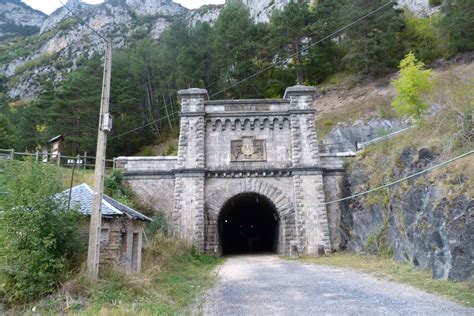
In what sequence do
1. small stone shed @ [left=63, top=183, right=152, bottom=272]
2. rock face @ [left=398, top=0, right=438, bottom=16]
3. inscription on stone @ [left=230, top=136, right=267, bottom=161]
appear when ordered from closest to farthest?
small stone shed @ [left=63, top=183, right=152, bottom=272], inscription on stone @ [left=230, top=136, right=267, bottom=161], rock face @ [left=398, top=0, right=438, bottom=16]

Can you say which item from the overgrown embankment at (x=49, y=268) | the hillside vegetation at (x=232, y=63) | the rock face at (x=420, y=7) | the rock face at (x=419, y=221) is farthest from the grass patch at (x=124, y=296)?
the rock face at (x=420, y=7)

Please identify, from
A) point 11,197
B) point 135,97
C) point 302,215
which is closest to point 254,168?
point 302,215

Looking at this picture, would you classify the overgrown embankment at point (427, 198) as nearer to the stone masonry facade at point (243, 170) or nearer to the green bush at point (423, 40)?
the stone masonry facade at point (243, 170)

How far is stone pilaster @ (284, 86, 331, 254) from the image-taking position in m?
18.5

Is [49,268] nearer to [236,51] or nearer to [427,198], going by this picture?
[427,198]

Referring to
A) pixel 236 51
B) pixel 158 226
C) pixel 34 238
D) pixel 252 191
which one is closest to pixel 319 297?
pixel 34 238

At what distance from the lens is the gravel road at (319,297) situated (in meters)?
6.96

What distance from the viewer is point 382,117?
83.3ft

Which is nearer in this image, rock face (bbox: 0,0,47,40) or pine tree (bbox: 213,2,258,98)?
pine tree (bbox: 213,2,258,98)

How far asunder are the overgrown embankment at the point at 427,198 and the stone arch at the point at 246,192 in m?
3.08

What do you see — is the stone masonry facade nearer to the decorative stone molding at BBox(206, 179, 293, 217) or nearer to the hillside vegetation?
the decorative stone molding at BBox(206, 179, 293, 217)

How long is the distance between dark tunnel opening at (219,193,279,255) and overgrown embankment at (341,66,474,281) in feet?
25.8

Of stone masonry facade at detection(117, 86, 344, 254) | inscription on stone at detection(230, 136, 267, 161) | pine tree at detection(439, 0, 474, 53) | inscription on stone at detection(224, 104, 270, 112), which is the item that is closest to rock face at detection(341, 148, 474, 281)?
stone masonry facade at detection(117, 86, 344, 254)

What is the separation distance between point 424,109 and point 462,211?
26.9 ft
